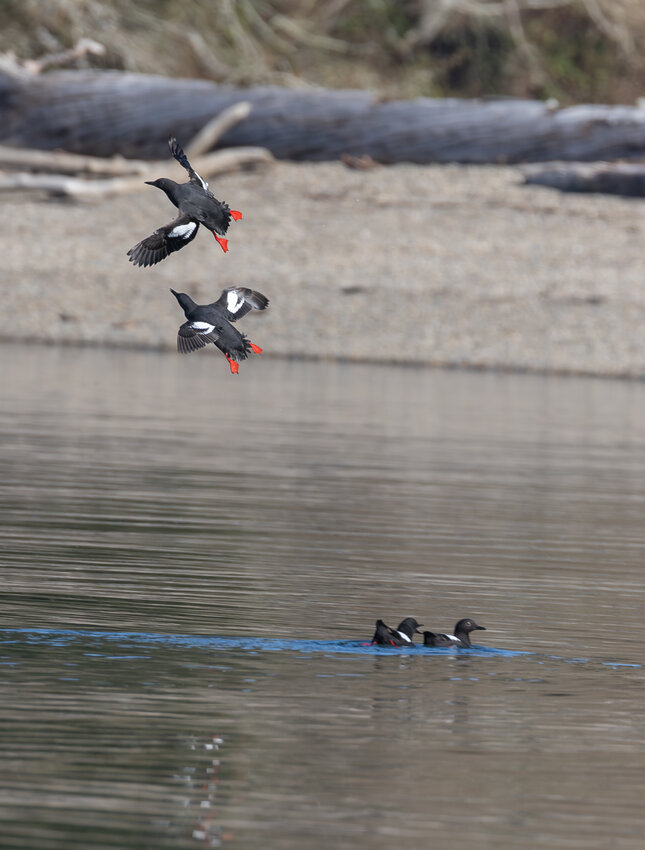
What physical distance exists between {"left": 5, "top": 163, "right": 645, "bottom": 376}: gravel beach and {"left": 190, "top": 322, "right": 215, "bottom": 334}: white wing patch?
2482 centimetres

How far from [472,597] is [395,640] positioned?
2.48 meters

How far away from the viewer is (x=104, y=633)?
1207cm

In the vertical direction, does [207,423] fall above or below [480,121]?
below

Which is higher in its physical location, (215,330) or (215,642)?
(215,330)

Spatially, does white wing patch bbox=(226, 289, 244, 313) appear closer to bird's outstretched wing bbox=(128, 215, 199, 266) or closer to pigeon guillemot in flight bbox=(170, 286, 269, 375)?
pigeon guillemot in flight bbox=(170, 286, 269, 375)

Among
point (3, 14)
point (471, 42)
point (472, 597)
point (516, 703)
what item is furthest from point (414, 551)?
point (471, 42)

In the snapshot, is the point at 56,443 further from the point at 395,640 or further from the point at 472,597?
the point at 395,640

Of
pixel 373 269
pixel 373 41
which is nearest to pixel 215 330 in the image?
pixel 373 269

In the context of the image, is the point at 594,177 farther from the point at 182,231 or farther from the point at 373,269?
the point at 182,231

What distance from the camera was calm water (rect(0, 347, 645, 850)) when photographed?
843 cm

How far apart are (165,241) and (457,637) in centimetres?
311

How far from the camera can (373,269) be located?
128 ft

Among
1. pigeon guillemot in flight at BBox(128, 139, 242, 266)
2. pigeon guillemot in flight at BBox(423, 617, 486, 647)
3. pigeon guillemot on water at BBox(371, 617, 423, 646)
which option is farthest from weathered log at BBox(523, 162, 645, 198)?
pigeon guillemot in flight at BBox(128, 139, 242, 266)

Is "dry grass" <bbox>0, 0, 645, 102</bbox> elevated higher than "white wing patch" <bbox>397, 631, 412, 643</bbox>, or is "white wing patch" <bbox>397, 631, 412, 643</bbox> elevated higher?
"dry grass" <bbox>0, 0, 645, 102</bbox>
